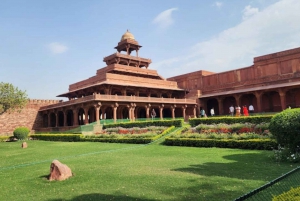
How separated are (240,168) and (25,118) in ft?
119

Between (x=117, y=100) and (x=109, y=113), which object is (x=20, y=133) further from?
(x=109, y=113)

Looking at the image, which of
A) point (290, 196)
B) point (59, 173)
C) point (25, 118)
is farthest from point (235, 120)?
point (25, 118)

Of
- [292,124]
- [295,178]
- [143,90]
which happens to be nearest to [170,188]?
[295,178]

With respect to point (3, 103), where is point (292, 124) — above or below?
below

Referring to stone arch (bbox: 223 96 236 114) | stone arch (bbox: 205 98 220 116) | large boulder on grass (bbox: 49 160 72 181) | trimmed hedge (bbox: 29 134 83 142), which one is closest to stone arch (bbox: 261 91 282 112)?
stone arch (bbox: 223 96 236 114)

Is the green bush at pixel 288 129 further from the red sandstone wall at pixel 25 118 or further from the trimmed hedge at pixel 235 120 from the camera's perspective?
the red sandstone wall at pixel 25 118

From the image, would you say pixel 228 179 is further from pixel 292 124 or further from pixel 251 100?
pixel 251 100

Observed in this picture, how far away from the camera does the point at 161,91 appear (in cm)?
3669

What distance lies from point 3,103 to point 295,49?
33019mm

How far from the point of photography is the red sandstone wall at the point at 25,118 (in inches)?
1366

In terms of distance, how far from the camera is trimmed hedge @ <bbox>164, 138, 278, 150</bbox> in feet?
34.6

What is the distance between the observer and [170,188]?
5410mm

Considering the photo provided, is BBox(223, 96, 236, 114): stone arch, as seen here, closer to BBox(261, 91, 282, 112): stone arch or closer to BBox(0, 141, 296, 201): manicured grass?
BBox(261, 91, 282, 112): stone arch

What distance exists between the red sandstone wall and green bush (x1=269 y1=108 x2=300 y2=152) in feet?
117
